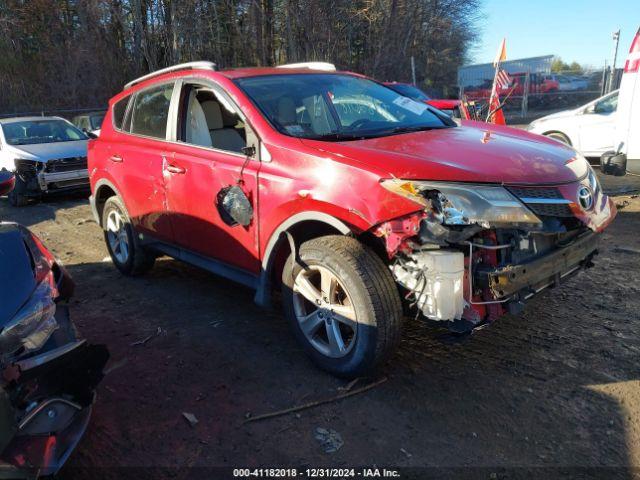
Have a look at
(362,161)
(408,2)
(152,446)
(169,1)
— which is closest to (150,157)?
(362,161)

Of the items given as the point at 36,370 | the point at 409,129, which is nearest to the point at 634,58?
the point at 409,129

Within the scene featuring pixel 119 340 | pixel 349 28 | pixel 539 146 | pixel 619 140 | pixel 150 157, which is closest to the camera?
pixel 539 146

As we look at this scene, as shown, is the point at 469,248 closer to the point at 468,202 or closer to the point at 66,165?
the point at 468,202

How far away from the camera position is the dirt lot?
8.82 ft

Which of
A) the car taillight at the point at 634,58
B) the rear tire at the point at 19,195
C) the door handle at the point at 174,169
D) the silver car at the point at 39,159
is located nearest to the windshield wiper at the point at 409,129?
the door handle at the point at 174,169

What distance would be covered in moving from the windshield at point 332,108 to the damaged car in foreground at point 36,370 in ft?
5.82

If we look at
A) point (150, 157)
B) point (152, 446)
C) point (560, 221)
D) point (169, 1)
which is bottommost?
point (152, 446)

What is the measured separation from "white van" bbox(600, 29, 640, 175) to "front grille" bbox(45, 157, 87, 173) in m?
8.67

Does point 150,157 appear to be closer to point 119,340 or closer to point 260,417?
point 119,340

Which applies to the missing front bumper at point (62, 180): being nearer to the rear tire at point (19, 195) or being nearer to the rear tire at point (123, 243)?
the rear tire at point (19, 195)

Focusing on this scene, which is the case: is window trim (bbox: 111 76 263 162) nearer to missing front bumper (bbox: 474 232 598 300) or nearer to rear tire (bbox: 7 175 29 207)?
missing front bumper (bbox: 474 232 598 300)

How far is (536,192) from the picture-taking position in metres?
3.02

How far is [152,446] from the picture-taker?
282 centimetres

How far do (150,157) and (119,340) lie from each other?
5.06 ft
